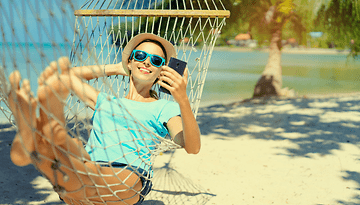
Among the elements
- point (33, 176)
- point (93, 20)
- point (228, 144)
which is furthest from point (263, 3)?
point (33, 176)

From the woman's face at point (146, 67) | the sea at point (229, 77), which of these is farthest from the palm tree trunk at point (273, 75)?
the woman's face at point (146, 67)

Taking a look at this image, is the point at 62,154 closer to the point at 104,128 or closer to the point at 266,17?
the point at 104,128

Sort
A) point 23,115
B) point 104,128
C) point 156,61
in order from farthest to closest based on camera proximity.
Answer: point 156,61
point 104,128
point 23,115

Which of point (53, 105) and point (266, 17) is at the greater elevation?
point (266, 17)

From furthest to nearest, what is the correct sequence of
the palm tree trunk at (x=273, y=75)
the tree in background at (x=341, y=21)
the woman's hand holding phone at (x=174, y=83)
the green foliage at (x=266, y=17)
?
1. the palm tree trunk at (x=273, y=75)
2. the green foliage at (x=266, y=17)
3. the tree in background at (x=341, y=21)
4. the woman's hand holding phone at (x=174, y=83)

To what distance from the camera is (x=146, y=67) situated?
6.11 feet

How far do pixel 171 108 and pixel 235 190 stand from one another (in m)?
1.34

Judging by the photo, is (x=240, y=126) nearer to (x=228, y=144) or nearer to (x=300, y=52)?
(x=228, y=144)

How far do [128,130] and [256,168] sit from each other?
200 cm

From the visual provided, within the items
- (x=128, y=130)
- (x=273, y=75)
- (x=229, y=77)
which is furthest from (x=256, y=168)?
(x=229, y=77)

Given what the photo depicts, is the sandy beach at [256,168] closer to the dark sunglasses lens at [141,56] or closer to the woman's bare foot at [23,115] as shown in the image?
the dark sunglasses lens at [141,56]

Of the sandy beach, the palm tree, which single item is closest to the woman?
the sandy beach

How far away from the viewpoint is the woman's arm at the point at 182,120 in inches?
60.4

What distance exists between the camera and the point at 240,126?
193 inches
